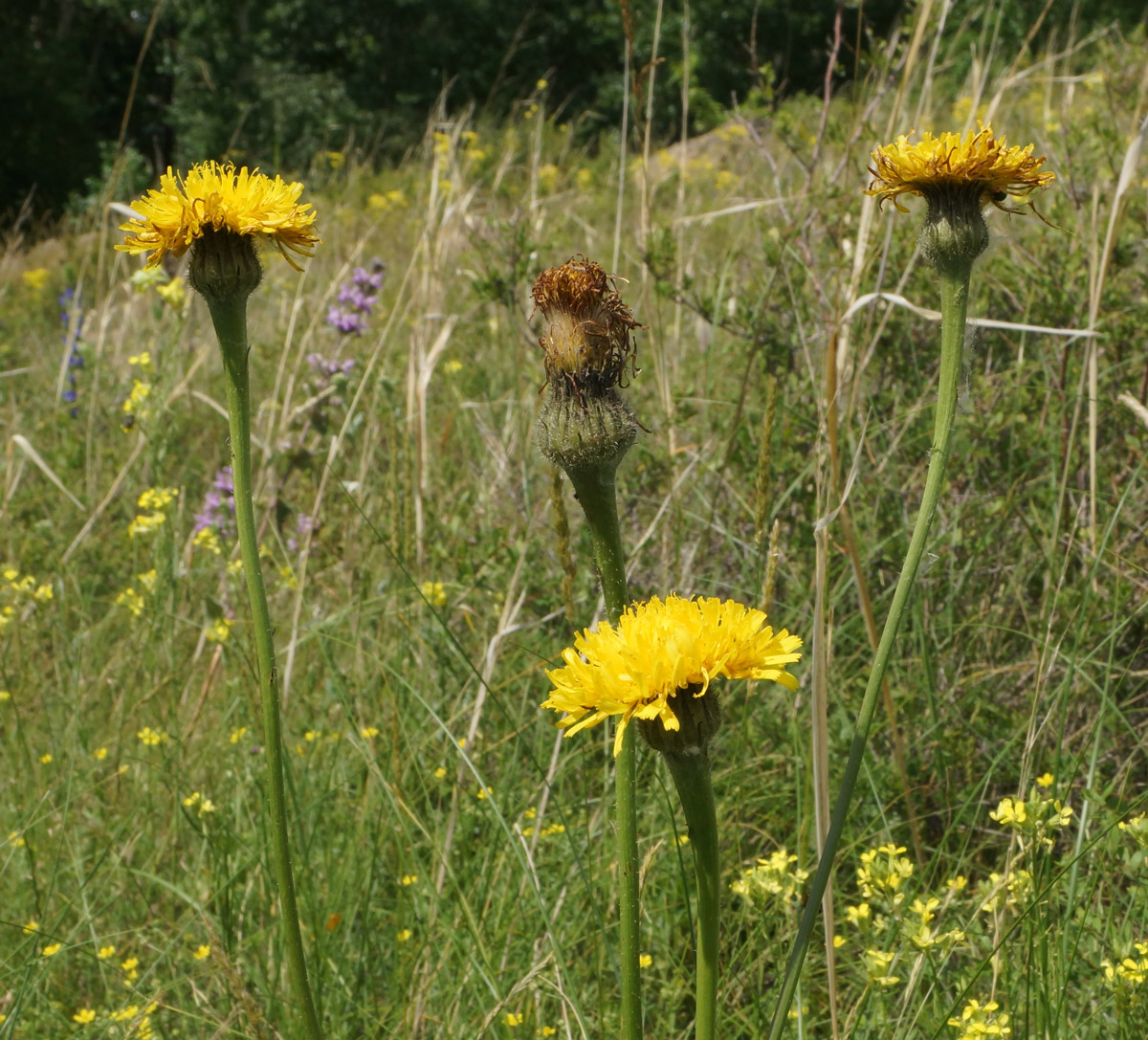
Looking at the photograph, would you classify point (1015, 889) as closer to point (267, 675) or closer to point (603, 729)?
point (267, 675)

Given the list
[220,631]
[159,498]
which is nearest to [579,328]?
[220,631]

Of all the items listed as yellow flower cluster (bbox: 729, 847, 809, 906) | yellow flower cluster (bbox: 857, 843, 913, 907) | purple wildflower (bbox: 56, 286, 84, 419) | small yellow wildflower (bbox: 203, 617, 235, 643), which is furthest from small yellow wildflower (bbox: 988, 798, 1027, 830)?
purple wildflower (bbox: 56, 286, 84, 419)

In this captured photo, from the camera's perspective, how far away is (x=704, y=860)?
0.77m

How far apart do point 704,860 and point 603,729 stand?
1.15 m

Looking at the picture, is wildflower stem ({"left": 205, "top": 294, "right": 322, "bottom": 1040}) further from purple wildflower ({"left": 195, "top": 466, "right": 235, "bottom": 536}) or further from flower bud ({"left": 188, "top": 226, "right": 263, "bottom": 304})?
purple wildflower ({"left": 195, "top": 466, "right": 235, "bottom": 536})

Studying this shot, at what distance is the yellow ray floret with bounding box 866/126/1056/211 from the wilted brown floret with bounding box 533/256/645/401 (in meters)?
→ 0.23

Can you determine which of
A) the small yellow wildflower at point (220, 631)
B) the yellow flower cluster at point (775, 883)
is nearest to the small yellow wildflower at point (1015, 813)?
the yellow flower cluster at point (775, 883)

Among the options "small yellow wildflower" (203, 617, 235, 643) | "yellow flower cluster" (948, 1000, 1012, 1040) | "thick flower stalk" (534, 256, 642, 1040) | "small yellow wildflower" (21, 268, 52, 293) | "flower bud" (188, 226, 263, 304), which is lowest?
"small yellow wildflower" (21, 268, 52, 293)

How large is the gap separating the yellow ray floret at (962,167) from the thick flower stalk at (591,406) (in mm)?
241

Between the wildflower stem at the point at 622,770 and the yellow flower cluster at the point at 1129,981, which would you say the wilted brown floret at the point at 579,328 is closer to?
the wildflower stem at the point at 622,770

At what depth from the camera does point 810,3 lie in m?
17.1

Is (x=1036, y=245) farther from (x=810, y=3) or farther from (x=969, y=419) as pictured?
(x=810, y=3)

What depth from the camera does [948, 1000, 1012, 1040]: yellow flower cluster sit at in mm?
1011

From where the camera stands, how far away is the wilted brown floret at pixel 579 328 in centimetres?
93
